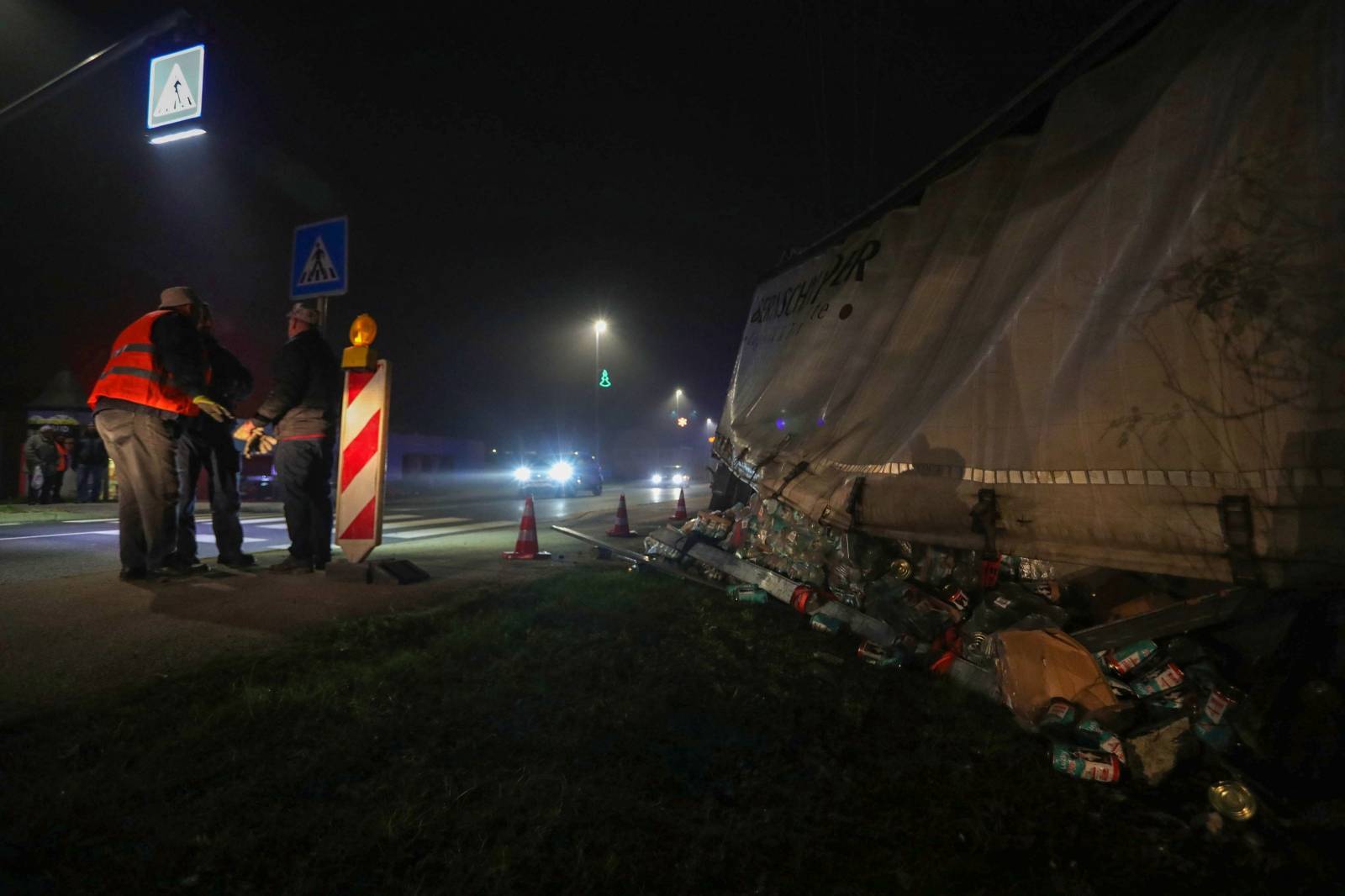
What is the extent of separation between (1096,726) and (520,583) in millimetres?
3949

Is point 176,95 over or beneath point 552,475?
over

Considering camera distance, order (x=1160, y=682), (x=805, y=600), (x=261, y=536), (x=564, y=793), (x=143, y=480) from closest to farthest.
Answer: (x=564, y=793) < (x=1160, y=682) < (x=805, y=600) < (x=143, y=480) < (x=261, y=536)

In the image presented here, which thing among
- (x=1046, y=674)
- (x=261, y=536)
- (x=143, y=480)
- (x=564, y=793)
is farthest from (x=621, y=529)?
(x=564, y=793)

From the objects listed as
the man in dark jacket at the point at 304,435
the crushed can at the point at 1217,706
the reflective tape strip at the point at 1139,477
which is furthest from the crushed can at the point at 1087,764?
the man in dark jacket at the point at 304,435

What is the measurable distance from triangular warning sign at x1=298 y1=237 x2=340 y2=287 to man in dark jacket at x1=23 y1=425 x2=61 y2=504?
11.0 m

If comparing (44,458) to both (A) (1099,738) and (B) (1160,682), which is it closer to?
(A) (1099,738)

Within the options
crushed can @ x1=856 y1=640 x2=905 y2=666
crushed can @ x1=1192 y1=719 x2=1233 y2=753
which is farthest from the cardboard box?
crushed can @ x1=856 y1=640 x2=905 y2=666

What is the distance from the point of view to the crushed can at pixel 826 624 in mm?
3965

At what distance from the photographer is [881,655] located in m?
3.56

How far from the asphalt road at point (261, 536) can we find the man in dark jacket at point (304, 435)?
1099 millimetres

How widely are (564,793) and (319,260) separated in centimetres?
607

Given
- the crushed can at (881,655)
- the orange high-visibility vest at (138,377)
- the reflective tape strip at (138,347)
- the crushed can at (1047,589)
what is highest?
the reflective tape strip at (138,347)

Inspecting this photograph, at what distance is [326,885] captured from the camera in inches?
66.4

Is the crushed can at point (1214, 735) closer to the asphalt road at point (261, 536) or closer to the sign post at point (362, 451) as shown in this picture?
the sign post at point (362, 451)
